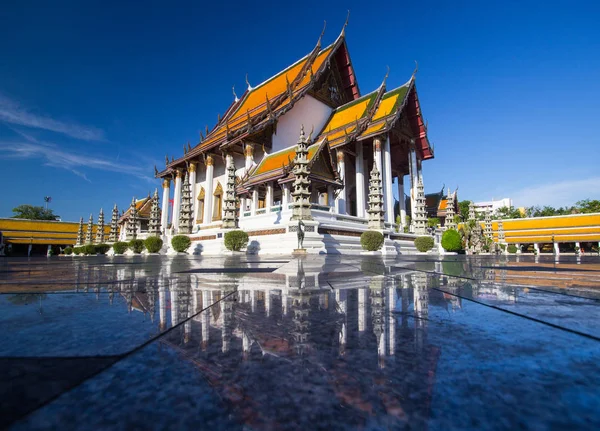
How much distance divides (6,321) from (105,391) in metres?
0.90

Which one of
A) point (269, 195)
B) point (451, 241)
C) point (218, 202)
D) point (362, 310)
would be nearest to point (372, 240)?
point (451, 241)

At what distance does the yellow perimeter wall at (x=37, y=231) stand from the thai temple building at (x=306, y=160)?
72.7 feet

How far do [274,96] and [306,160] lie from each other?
13588 millimetres

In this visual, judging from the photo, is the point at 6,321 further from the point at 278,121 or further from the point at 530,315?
the point at 278,121

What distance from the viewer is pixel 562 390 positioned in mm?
505

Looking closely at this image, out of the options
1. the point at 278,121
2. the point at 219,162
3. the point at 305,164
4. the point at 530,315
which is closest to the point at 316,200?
the point at 305,164

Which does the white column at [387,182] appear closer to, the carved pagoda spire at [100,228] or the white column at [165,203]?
the white column at [165,203]

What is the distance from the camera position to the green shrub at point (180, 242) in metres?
15.3

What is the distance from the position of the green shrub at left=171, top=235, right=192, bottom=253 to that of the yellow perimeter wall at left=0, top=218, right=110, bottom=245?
29388 millimetres

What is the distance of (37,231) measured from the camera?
40.5m

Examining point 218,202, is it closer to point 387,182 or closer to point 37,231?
point 387,182

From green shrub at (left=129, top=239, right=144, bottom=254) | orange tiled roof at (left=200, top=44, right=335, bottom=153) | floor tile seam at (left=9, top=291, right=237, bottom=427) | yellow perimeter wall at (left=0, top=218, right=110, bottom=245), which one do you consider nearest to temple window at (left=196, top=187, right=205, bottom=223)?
orange tiled roof at (left=200, top=44, right=335, bottom=153)

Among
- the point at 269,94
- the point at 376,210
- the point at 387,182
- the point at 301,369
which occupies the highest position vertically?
the point at 269,94

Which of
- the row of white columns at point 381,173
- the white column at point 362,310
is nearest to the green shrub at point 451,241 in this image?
the row of white columns at point 381,173
